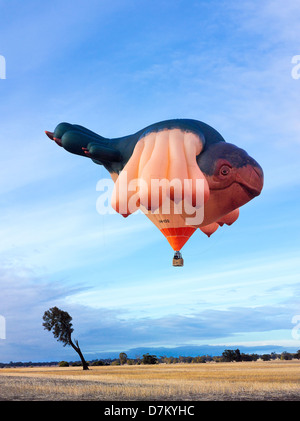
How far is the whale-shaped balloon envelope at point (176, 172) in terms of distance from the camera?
49.1 feet

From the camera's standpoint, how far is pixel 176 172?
49.5 feet

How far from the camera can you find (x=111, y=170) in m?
17.8

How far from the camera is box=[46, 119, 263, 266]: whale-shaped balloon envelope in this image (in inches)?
590

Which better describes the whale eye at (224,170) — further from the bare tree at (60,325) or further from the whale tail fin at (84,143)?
the bare tree at (60,325)

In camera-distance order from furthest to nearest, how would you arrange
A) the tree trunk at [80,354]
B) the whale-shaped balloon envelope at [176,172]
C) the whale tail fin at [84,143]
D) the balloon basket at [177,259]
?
1. the tree trunk at [80,354]
2. the balloon basket at [177,259]
3. the whale tail fin at [84,143]
4. the whale-shaped balloon envelope at [176,172]

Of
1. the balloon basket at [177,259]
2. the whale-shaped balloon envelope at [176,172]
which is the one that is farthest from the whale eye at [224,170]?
the balloon basket at [177,259]

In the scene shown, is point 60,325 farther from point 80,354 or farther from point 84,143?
point 84,143

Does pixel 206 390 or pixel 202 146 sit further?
pixel 206 390

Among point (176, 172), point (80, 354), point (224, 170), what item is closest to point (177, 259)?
point (224, 170)
